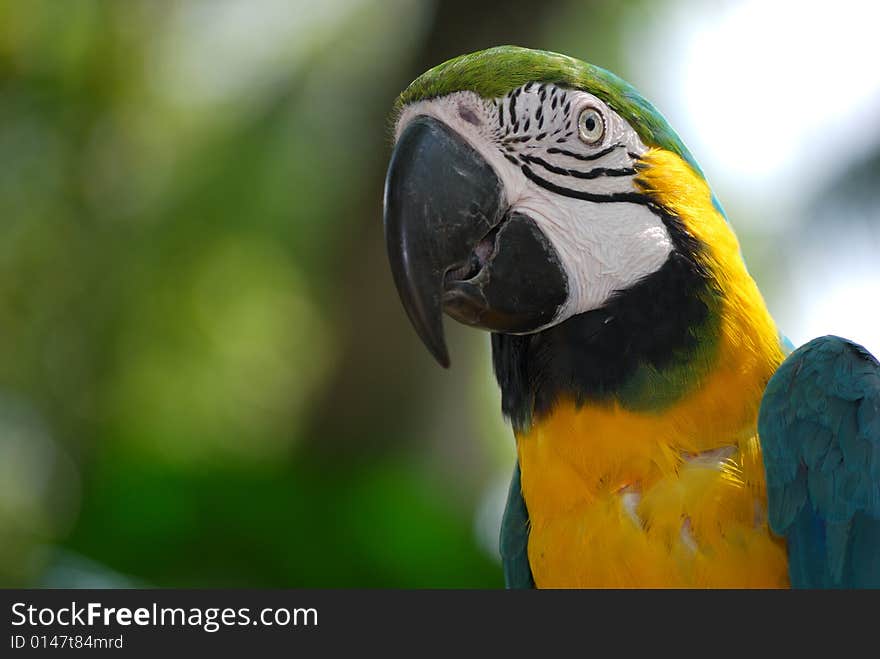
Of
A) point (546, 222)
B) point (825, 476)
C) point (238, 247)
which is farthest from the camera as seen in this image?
point (238, 247)

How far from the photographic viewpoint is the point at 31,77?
7.84 m

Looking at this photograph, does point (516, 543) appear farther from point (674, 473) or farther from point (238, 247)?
point (238, 247)

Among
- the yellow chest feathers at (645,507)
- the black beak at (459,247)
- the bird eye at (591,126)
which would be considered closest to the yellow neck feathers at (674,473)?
the yellow chest feathers at (645,507)

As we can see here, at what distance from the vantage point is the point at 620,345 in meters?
1.57

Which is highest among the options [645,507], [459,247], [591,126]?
[591,126]

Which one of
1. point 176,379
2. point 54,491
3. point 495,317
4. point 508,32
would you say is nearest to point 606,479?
Result: point 495,317

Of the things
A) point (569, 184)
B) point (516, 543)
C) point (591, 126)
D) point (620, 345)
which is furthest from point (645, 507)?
point (591, 126)

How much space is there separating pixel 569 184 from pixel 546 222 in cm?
9

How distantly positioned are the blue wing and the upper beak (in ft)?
1.88

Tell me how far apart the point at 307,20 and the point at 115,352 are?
3.88 metres

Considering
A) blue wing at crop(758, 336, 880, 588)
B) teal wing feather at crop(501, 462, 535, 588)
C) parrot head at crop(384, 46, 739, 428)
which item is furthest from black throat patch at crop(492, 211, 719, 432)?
teal wing feather at crop(501, 462, 535, 588)

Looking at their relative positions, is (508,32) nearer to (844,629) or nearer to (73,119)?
(844,629)

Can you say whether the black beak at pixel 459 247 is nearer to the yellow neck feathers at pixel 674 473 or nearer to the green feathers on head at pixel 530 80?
the green feathers on head at pixel 530 80

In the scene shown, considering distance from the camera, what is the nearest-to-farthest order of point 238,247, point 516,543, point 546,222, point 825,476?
1. point 825,476
2. point 546,222
3. point 516,543
4. point 238,247
